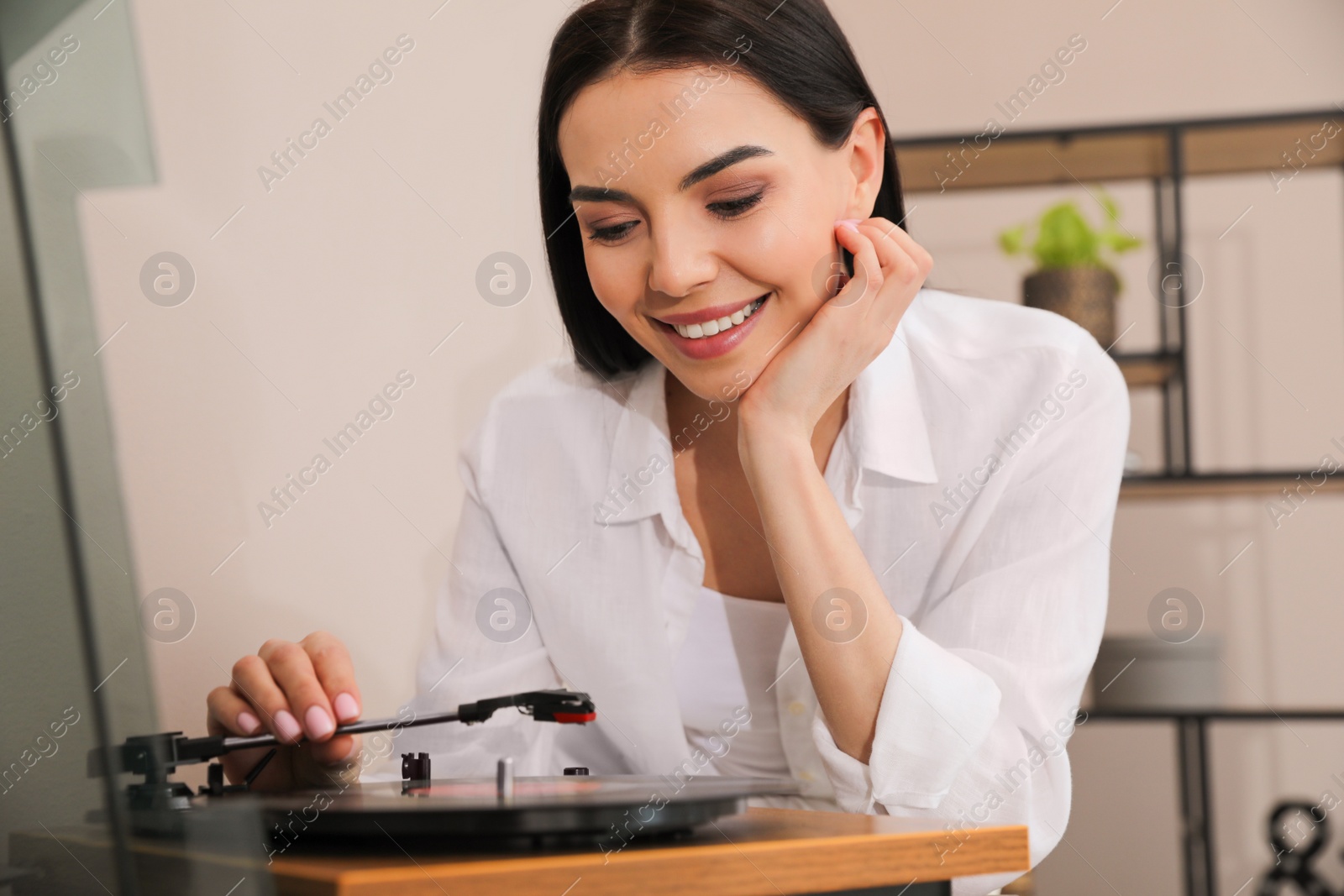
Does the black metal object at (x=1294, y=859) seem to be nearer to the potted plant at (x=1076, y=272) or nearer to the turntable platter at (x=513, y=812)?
the potted plant at (x=1076, y=272)

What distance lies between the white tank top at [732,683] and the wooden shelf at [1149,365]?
1250mm

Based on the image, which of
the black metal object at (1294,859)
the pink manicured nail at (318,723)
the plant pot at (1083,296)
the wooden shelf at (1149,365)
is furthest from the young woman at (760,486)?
the black metal object at (1294,859)

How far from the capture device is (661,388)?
126cm

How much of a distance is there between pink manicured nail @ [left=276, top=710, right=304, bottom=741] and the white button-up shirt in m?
0.34

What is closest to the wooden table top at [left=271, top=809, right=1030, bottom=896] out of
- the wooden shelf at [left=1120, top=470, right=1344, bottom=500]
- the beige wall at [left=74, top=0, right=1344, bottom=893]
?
the beige wall at [left=74, top=0, right=1344, bottom=893]

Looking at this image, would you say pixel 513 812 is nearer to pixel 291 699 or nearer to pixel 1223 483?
pixel 291 699

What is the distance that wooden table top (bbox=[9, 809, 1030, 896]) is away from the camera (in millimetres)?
419

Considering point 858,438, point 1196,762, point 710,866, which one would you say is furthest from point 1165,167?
point 710,866

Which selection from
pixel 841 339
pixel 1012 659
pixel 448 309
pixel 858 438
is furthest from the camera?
pixel 448 309

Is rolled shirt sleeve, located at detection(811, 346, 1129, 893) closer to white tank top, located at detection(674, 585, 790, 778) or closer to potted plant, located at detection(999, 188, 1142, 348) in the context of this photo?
white tank top, located at detection(674, 585, 790, 778)

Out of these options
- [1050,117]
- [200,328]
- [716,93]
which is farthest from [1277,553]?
[200,328]

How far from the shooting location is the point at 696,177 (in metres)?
0.94

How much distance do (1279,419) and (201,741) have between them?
7.35ft

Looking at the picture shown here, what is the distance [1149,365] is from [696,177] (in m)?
1.49
